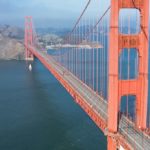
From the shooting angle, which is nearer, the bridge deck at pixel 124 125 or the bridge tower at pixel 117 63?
the bridge deck at pixel 124 125

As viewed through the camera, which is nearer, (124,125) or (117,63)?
(117,63)

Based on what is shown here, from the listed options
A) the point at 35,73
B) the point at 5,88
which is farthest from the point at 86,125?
the point at 35,73

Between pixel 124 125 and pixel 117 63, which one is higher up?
pixel 117 63

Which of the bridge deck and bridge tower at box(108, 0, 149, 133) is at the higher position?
bridge tower at box(108, 0, 149, 133)

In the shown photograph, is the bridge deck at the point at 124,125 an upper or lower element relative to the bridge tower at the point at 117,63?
lower

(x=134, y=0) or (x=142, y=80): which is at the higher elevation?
(x=134, y=0)

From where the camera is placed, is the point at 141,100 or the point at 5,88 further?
the point at 5,88

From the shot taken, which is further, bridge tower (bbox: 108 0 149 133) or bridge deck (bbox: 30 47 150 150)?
bridge tower (bbox: 108 0 149 133)

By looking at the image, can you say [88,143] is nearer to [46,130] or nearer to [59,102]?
[46,130]
